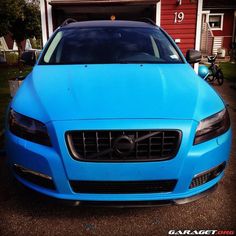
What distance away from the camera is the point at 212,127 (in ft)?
7.94

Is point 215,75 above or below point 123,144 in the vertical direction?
below

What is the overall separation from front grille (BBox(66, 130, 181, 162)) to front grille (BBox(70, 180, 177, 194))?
19 centimetres

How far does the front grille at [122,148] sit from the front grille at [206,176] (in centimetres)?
32

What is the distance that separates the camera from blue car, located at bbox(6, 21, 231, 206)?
2.18m

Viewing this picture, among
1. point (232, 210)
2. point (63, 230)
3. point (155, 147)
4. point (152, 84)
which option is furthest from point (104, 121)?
point (232, 210)

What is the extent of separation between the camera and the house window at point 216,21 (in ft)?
79.0

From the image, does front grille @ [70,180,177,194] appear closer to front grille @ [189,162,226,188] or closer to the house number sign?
front grille @ [189,162,226,188]

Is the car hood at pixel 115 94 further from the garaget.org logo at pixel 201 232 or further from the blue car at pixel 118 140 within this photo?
the garaget.org logo at pixel 201 232

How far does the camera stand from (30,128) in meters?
2.35

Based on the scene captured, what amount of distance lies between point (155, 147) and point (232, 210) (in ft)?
3.85

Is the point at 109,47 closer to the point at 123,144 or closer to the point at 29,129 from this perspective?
the point at 29,129

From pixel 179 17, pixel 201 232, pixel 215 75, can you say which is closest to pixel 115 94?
pixel 201 232

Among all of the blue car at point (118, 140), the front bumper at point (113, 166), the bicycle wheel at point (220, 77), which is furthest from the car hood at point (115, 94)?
the bicycle wheel at point (220, 77)

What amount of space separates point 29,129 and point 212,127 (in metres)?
1.43
